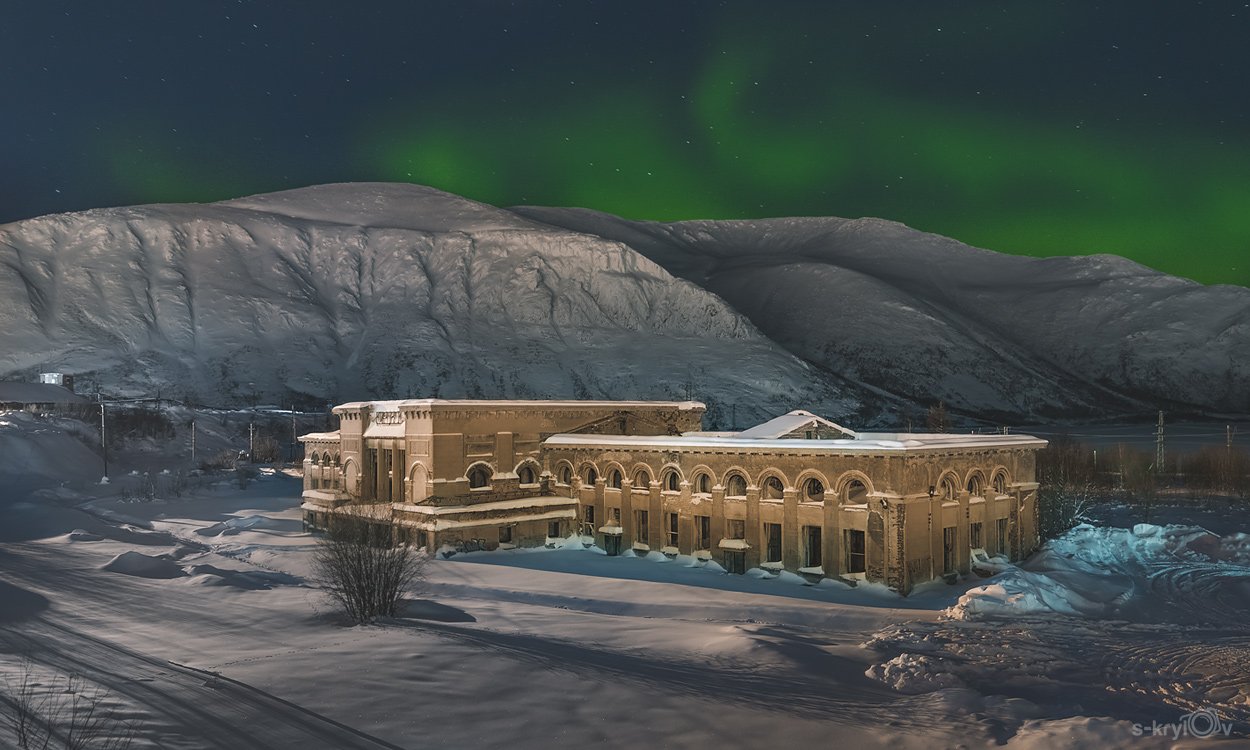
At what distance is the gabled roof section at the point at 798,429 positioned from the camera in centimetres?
3659

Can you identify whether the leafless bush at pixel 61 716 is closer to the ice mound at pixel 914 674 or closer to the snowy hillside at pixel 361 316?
the ice mound at pixel 914 674

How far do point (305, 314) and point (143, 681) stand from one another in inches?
5760

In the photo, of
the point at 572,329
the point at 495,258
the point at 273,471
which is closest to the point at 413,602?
the point at 273,471

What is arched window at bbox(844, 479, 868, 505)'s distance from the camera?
104 ft

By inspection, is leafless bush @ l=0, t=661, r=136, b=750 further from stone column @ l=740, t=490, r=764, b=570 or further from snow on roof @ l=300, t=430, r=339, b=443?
snow on roof @ l=300, t=430, r=339, b=443

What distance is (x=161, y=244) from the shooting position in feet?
547

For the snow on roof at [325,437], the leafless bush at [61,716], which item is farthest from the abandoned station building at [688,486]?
the leafless bush at [61,716]

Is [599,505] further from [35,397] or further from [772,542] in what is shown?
[35,397]

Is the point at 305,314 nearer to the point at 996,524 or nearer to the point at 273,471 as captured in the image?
the point at 273,471

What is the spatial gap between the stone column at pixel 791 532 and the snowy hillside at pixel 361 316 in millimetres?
95610

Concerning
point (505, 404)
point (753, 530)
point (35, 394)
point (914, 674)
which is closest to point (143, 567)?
point (505, 404)

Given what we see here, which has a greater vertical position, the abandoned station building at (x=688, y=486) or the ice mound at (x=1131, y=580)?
the abandoned station building at (x=688, y=486)

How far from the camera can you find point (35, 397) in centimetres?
10100

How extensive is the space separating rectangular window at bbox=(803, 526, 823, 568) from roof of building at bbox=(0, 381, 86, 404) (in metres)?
98.0
